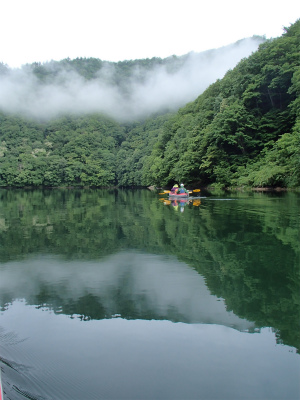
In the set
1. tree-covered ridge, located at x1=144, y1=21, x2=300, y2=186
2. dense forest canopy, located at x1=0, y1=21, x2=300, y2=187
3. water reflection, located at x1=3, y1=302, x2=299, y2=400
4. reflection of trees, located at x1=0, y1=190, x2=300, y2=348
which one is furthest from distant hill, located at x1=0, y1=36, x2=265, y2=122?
water reflection, located at x1=3, y1=302, x2=299, y2=400

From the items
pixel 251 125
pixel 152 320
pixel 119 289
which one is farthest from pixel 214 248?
pixel 251 125

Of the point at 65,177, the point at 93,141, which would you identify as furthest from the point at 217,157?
the point at 93,141

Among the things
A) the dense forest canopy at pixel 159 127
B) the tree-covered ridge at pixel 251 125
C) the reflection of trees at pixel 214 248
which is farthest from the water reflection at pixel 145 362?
the tree-covered ridge at pixel 251 125

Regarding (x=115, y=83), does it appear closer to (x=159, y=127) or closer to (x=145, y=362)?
(x=159, y=127)

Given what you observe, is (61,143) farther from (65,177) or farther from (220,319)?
A: (220,319)

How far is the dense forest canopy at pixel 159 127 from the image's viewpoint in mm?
40062

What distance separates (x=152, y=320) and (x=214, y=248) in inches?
185

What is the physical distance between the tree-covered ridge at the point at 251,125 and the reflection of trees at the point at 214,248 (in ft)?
76.9

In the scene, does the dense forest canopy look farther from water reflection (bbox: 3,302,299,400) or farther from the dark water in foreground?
water reflection (bbox: 3,302,299,400)

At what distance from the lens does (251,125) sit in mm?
40781

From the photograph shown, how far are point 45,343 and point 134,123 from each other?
373 ft

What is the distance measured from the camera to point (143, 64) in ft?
562

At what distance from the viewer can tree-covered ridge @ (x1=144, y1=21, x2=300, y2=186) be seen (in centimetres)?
3853

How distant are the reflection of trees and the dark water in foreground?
33 millimetres
